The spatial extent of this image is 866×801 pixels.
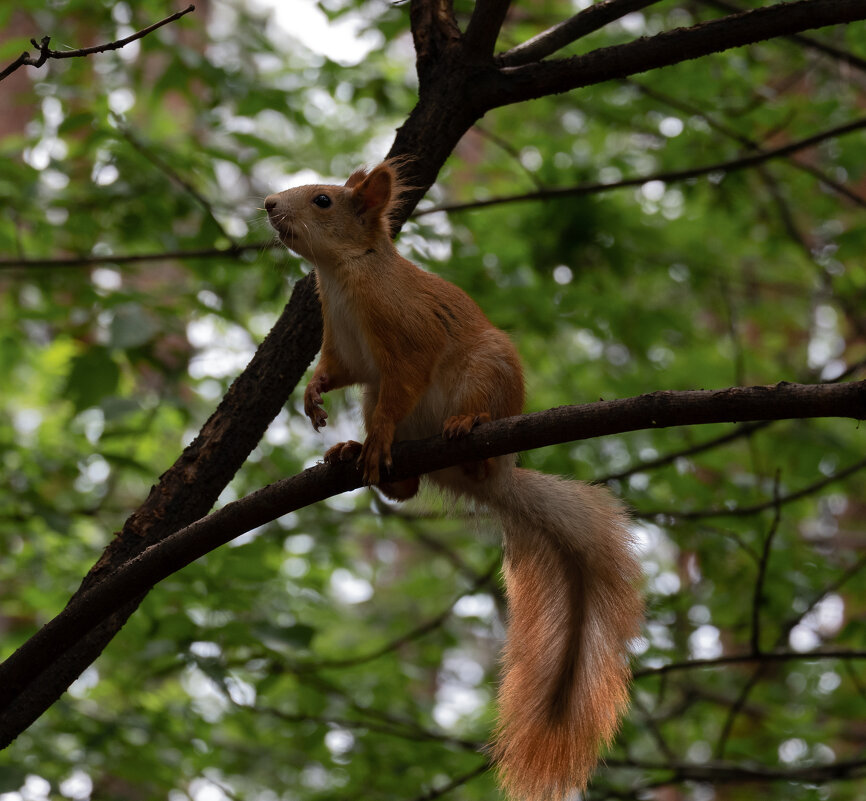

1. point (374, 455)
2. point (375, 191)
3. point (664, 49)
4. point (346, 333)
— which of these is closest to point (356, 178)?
point (375, 191)

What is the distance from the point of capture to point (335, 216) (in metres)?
2.94

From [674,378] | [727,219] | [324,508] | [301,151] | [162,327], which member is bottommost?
[162,327]

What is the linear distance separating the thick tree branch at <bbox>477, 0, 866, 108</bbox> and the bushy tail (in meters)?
1.16

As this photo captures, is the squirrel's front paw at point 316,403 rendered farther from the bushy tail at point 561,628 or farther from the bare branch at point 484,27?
the bare branch at point 484,27

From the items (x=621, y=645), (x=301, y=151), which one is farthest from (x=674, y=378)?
(x=301, y=151)

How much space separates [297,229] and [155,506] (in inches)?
37.4

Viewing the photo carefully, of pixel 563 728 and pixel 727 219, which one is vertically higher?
pixel 727 219

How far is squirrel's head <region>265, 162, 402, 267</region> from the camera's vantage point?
2852 millimetres

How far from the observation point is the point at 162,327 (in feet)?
13.6

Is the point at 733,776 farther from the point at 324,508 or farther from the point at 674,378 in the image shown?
the point at 324,508

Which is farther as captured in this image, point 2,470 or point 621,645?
point 2,470

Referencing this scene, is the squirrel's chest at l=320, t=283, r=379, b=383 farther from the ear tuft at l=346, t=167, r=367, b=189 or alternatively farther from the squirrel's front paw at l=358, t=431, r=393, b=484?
the ear tuft at l=346, t=167, r=367, b=189

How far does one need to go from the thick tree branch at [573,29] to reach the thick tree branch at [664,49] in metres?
0.17

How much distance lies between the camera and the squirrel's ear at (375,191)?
2854 mm
